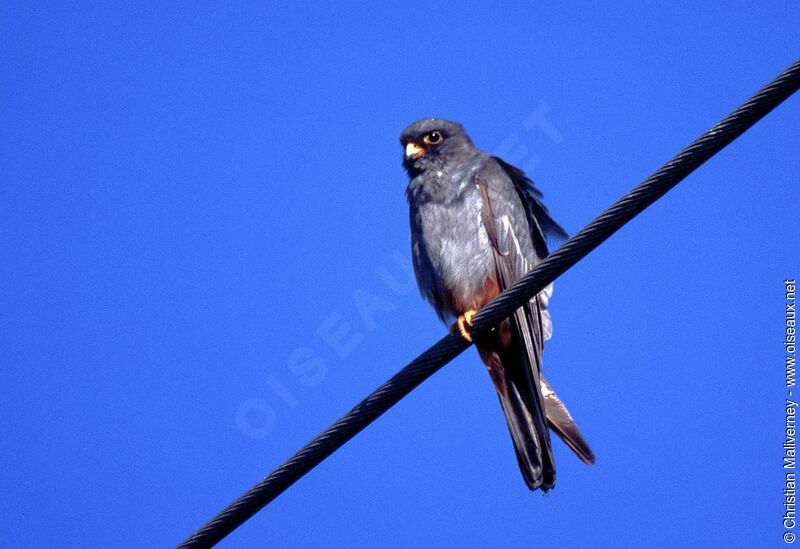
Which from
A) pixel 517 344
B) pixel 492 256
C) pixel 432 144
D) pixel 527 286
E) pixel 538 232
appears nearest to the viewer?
pixel 527 286

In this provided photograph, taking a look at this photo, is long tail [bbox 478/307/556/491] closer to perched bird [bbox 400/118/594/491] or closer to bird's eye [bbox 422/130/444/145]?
perched bird [bbox 400/118/594/491]

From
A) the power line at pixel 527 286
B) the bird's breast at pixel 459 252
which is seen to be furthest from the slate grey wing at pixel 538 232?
the power line at pixel 527 286

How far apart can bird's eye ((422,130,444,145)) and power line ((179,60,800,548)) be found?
8.93ft

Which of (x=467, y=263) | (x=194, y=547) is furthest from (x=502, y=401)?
(x=194, y=547)

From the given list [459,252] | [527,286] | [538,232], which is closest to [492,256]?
[459,252]

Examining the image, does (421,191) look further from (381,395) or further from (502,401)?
(381,395)

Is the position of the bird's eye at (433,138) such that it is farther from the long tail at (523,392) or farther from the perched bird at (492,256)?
the long tail at (523,392)

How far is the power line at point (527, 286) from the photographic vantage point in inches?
118

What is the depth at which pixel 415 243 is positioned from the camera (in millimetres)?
5680

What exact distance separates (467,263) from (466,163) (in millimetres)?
928

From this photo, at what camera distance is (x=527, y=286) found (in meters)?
3.38

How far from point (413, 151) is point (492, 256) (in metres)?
1.34

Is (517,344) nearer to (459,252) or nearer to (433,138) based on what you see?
(459,252)

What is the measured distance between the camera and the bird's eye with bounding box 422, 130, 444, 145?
239 inches
